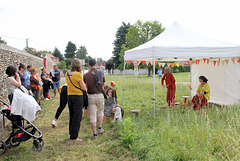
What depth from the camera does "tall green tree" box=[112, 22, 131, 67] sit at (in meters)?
46.6

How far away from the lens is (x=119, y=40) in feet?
154

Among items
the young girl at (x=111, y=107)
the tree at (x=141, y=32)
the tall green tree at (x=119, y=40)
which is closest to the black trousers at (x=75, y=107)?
the young girl at (x=111, y=107)

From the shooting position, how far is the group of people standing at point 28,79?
3875 millimetres

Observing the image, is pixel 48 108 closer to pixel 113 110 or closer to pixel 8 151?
pixel 113 110

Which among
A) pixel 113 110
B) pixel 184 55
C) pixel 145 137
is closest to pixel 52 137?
pixel 113 110

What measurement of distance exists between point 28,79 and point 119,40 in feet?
139

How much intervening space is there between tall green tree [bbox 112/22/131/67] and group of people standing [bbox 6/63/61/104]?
38.3 m

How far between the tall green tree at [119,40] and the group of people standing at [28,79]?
38313mm

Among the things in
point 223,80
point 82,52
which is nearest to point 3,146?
point 223,80

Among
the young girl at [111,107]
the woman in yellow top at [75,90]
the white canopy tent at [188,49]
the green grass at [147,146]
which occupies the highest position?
the white canopy tent at [188,49]

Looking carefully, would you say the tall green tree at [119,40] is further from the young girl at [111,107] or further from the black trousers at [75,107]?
the black trousers at [75,107]

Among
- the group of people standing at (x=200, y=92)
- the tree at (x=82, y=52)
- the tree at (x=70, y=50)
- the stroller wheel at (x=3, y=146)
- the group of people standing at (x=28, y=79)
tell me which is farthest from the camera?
the tree at (x=70, y=50)

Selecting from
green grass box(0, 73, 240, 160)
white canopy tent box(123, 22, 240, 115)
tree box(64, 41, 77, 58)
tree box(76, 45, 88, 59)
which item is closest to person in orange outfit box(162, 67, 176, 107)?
white canopy tent box(123, 22, 240, 115)

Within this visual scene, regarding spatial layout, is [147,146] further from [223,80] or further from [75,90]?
[223,80]
